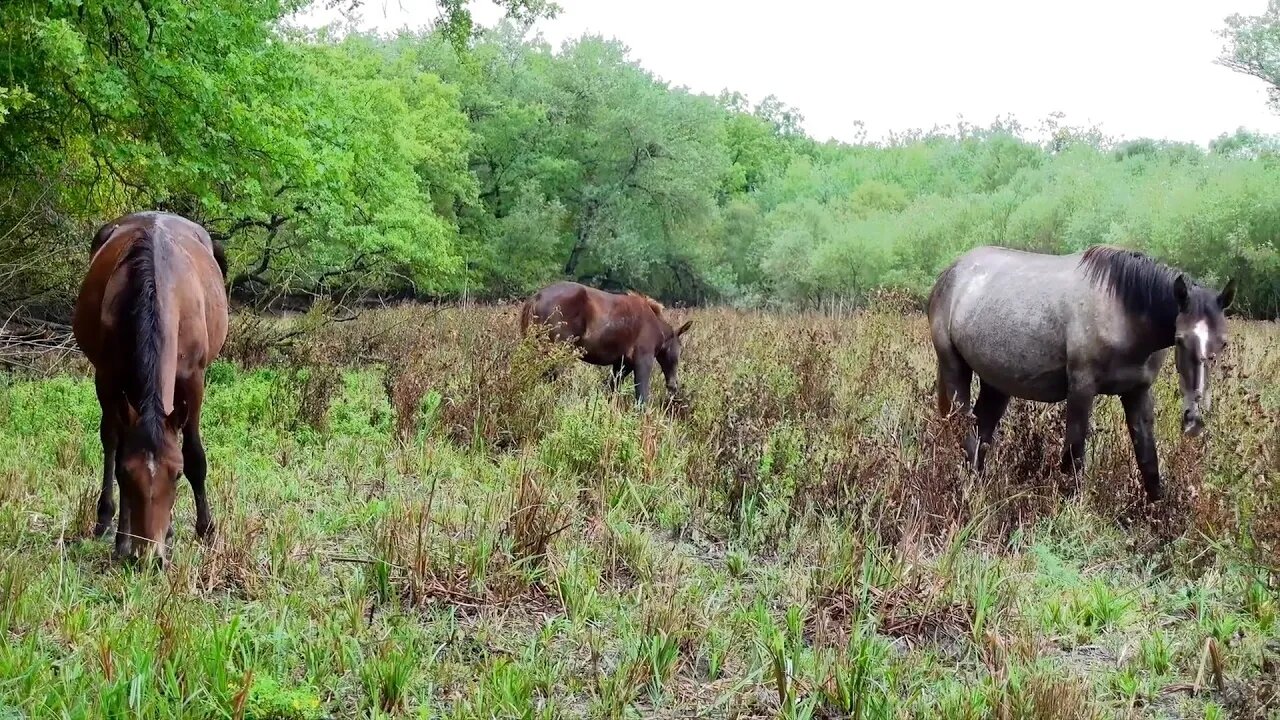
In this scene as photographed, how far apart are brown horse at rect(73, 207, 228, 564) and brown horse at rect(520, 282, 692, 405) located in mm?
4700

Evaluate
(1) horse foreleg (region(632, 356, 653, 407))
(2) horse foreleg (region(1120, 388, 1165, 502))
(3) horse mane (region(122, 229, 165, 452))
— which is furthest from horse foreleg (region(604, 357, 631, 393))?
(3) horse mane (region(122, 229, 165, 452))

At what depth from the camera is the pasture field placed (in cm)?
290

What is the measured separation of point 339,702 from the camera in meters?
2.85

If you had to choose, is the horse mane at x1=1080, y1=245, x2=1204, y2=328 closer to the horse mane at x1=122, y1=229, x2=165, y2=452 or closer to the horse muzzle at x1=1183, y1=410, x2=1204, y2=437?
the horse muzzle at x1=1183, y1=410, x2=1204, y2=437

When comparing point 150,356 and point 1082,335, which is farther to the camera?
point 1082,335

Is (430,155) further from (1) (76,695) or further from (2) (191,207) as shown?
(1) (76,695)

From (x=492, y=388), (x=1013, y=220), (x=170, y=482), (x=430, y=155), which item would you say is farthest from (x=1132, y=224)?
(x=170, y=482)

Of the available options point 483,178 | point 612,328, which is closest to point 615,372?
point 612,328

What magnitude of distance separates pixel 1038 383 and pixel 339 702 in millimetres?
4771

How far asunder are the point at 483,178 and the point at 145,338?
32.0m

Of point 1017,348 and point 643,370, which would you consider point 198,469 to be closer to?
point 1017,348

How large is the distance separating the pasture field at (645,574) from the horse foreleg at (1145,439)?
10cm

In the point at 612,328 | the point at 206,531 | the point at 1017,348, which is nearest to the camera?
the point at 206,531

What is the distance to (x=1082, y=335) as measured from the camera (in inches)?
216
